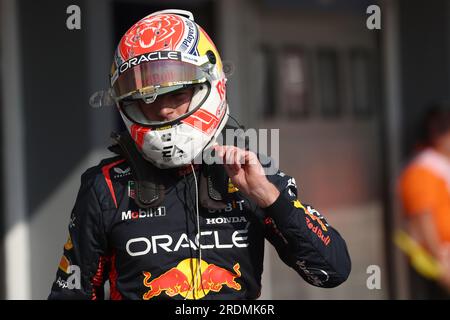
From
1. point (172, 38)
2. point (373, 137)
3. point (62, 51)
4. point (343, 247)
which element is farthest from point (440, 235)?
point (172, 38)

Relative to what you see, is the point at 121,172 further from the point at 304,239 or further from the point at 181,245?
the point at 304,239

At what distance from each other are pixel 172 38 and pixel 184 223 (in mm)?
522

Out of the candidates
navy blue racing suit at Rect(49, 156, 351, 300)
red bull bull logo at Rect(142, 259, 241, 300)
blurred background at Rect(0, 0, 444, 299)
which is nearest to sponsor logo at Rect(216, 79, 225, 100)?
navy blue racing suit at Rect(49, 156, 351, 300)

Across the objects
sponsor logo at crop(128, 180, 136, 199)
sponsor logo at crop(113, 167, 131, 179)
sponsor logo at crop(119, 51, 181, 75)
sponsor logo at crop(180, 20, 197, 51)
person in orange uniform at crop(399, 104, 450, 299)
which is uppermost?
sponsor logo at crop(180, 20, 197, 51)

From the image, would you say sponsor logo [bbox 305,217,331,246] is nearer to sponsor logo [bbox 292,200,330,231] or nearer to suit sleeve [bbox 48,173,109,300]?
sponsor logo [bbox 292,200,330,231]

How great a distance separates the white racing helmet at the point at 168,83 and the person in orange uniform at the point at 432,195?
3.19m

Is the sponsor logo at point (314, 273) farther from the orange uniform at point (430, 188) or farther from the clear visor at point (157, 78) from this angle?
the orange uniform at point (430, 188)

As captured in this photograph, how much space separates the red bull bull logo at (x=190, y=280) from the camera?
2.06 m

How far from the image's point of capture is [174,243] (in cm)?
209

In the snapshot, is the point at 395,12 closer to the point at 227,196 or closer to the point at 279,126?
the point at 279,126

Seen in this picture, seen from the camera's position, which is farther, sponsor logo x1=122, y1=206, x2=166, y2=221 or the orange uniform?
the orange uniform

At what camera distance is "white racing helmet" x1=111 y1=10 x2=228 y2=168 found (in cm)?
209

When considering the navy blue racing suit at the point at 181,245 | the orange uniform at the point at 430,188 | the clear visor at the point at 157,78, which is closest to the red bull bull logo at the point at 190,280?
the navy blue racing suit at the point at 181,245

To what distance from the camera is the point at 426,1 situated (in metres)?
5.73
